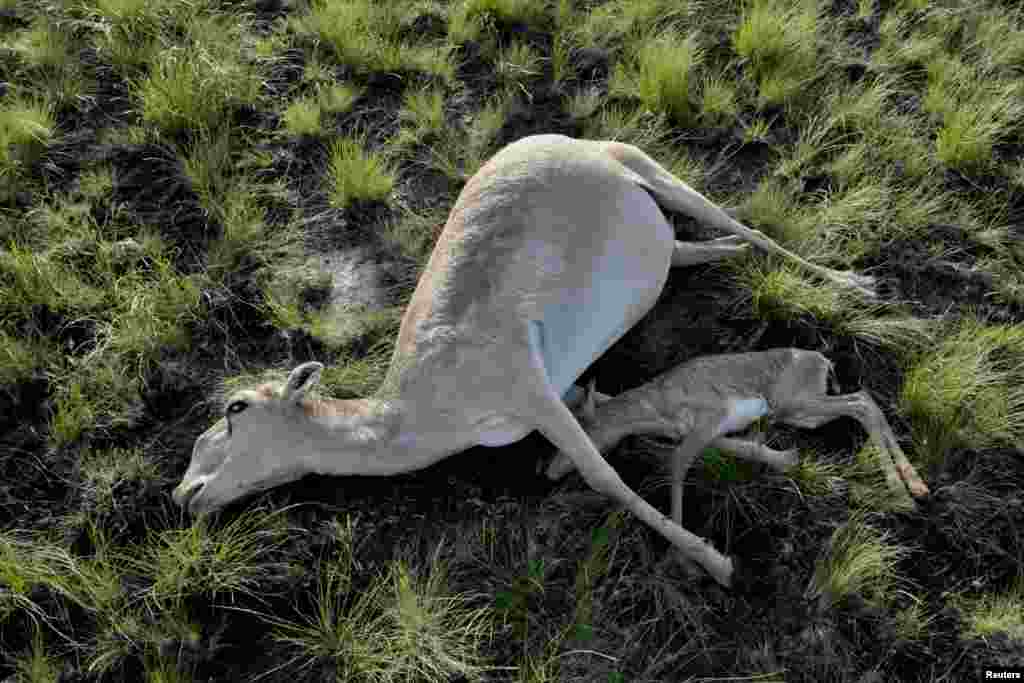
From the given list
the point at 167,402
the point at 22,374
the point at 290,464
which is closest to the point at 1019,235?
the point at 290,464

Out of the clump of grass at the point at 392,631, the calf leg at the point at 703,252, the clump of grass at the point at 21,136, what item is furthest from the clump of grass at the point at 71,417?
the calf leg at the point at 703,252

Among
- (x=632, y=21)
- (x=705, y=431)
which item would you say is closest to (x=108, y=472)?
(x=705, y=431)

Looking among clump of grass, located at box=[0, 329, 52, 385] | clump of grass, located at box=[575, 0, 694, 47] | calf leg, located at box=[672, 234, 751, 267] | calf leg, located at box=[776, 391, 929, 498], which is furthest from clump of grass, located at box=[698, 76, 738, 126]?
clump of grass, located at box=[0, 329, 52, 385]

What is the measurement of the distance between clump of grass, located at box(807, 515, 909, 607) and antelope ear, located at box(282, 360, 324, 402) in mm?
2281

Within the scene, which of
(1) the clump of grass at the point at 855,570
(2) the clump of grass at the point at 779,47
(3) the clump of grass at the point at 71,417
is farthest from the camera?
(2) the clump of grass at the point at 779,47

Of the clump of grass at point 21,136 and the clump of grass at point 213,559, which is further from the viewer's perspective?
the clump of grass at point 21,136

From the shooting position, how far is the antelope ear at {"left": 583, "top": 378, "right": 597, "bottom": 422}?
3.81 meters

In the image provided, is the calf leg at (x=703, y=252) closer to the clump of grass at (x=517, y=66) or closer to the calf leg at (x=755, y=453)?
the calf leg at (x=755, y=453)

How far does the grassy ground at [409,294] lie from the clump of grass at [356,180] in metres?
0.02

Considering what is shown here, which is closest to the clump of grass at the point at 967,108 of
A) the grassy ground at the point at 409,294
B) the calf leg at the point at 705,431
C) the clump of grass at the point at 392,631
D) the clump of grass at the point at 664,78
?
the grassy ground at the point at 409,294

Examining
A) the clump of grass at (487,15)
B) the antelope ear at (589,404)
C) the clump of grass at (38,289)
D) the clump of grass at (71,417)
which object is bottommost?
the clump of grass at (71,417)

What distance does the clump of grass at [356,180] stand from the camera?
4.93 meters

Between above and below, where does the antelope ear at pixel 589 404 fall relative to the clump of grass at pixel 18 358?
above

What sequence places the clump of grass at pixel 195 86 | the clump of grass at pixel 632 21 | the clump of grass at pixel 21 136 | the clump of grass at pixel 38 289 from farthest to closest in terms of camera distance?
the clump of grass at pixel 632 21
the clump of grass at pixel 195 86
the clump of grass at pixel 21 136
the clump of grass at pixel 38 289
